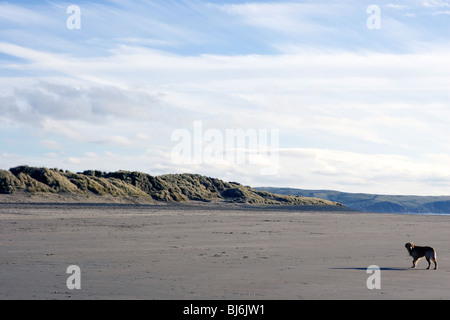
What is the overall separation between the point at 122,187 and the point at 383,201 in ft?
256

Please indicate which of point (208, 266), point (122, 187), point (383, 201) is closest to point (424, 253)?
point (208, 266)

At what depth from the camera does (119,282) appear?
389 inches

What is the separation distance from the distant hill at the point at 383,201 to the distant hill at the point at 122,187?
2638 centimetres

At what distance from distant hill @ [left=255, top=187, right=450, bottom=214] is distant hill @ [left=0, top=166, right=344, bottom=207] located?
26385mm

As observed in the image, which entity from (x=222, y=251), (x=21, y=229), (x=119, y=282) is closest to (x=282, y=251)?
(x=222, y=251)

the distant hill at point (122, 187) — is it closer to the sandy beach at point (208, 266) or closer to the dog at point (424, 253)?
the sandy beach at point (208, 266)

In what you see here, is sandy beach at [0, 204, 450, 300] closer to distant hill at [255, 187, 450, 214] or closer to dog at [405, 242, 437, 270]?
dog at [405, 242, 437, 270]

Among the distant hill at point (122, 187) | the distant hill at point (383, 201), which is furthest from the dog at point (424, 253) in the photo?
the distant hill at point (383, 201)

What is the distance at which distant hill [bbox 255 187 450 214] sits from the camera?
106688mm

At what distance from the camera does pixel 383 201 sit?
119812mm

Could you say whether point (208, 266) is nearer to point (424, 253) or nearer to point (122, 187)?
point (424, 253)

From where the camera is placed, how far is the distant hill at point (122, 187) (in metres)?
47.0
